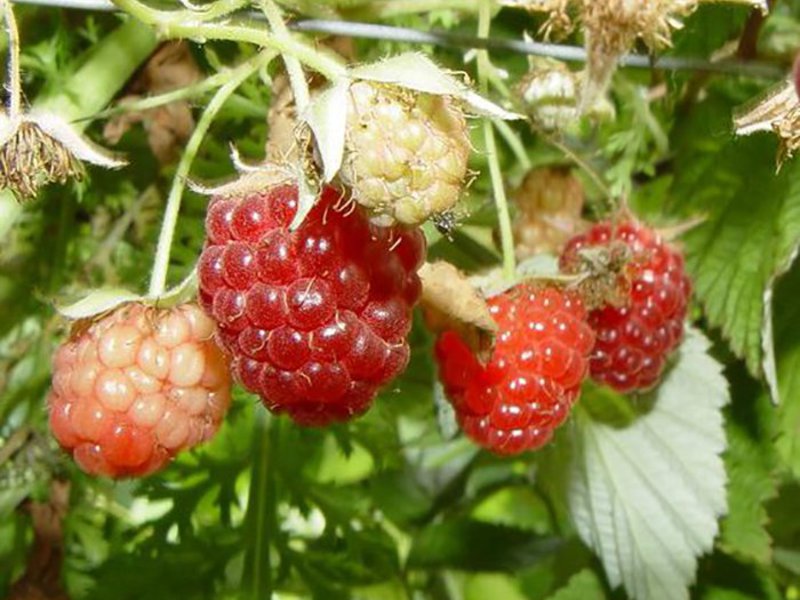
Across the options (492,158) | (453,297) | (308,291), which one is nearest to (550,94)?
(492,158)

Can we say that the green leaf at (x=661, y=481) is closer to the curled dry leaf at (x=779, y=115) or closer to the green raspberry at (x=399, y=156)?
Answer: the curled dry leaf at (x=779, y=115)

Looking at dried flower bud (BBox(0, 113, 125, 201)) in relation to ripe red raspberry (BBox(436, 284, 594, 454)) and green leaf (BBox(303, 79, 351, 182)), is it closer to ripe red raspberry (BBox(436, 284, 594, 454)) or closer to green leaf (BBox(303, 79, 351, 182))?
green leaf (BBox(303, 79, 351, 182))

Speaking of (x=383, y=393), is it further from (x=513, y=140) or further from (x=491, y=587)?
(x=491, y=587)

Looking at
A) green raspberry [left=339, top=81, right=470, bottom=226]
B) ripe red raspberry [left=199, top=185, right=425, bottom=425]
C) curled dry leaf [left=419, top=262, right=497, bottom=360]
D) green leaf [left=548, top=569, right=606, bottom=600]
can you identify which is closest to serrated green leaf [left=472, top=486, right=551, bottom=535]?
green leaf [left=548, top=569, right=606, bottom=600]

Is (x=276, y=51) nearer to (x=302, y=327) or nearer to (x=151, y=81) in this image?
(x=302, y=327)

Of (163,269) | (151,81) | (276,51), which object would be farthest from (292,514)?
(276,51)

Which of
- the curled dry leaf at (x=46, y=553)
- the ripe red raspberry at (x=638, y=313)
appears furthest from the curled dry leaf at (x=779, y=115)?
the curled dry leaf at (x=46, y=553)
